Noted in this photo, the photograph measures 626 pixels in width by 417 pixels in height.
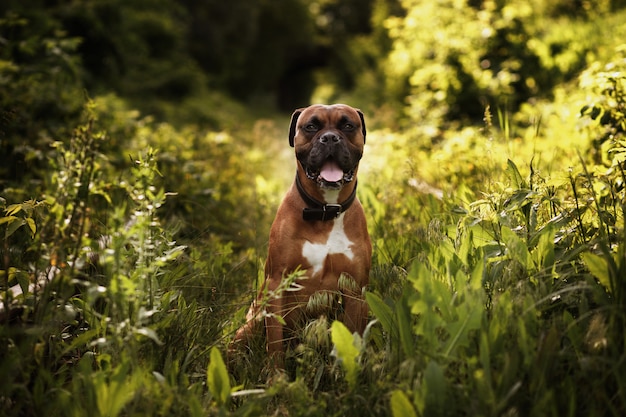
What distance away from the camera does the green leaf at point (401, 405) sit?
1892 mm

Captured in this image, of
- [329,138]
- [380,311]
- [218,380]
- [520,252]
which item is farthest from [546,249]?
[218,380]

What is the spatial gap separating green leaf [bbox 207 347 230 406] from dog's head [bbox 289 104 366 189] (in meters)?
1.12

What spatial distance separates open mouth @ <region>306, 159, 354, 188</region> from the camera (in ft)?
9.60

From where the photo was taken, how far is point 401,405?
190 centimetres

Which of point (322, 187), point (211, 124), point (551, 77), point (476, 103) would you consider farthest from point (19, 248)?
point (211, 124)

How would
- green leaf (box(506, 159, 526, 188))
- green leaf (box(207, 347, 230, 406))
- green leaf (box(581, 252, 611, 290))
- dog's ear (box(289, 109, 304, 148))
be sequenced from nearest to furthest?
green leaf (box(207, 347, 230, 406)) → green leaf (box(581, 252, 611, 290)) → green leaf (box(506, 159, 526, 188)) → dog's ear (box(289, 109, 304, 148))

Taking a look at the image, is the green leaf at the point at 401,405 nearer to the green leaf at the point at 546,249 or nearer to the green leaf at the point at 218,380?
the green leaf at the point at 218,380

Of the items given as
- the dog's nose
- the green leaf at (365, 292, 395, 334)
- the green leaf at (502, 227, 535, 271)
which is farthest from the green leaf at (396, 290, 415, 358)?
the dog's nose

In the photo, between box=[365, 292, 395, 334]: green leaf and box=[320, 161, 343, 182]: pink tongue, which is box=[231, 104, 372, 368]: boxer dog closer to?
box=[320, 161, 343, 182]: pink tongue

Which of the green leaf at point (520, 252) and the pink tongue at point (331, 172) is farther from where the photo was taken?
the pink tongue at point (331, 172)

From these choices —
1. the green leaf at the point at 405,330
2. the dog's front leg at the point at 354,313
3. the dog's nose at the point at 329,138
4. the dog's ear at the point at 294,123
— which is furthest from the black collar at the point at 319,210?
the green leaf at the point at 405,330

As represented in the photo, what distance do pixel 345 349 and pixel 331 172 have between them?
1.03 metres

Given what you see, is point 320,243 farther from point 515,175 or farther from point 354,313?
point 515,175

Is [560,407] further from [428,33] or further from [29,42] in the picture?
[428,33]
